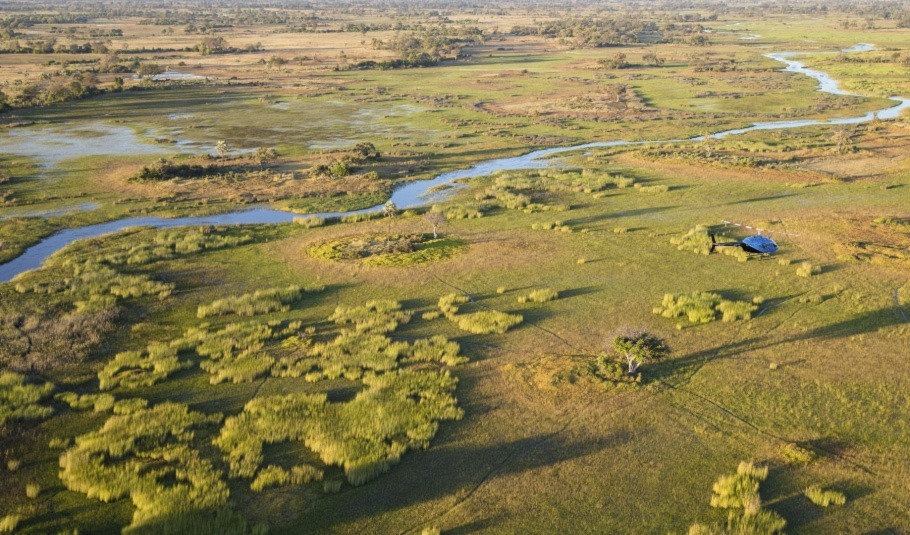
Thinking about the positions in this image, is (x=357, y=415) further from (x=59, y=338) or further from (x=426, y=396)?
(x=59, y=338)

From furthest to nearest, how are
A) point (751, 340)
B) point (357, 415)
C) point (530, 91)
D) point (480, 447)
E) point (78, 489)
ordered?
point (530, 91)
point (751, 340)
point (357, 415)
point (480, 447)
point (78, 489)

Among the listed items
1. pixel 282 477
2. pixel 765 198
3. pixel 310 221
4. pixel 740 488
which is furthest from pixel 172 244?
pixel 765 198

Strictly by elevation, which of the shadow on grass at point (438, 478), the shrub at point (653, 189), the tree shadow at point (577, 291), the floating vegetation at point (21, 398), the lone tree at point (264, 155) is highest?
the lone tree at point (264, 155)

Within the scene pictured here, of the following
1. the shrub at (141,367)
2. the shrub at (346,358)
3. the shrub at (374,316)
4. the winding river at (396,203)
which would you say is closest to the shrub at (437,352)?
the shrub at (346,358)

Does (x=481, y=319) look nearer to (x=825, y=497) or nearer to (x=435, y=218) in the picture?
(x=825, y=497)

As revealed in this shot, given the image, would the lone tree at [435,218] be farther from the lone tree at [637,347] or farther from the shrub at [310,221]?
the lone tree at [637,347]

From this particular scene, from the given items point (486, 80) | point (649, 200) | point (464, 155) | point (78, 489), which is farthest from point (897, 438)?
point (486, 80)
